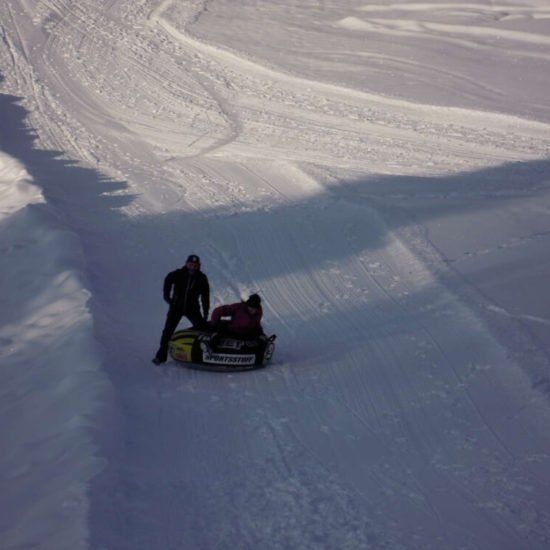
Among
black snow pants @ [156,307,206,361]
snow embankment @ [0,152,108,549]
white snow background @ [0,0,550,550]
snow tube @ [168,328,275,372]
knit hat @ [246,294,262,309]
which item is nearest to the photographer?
snow embankment @ [0,152,108,549]

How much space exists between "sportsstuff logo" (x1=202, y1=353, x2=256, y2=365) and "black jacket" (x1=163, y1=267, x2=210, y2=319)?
63cm

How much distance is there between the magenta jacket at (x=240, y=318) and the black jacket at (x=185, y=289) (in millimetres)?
262

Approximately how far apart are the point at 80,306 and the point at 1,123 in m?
12.1

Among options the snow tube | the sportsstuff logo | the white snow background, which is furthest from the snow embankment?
the sportsstuff logo

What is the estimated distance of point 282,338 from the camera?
41.5 feet

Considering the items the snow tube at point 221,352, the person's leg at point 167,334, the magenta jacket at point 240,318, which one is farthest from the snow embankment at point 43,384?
the magenta jacket at point 240,318

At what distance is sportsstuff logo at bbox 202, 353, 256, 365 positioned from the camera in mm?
11312

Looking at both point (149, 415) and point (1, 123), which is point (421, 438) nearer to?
point (149, 415)

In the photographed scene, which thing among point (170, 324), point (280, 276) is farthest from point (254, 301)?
point (280, 276)

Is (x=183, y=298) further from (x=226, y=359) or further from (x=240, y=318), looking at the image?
(x=226, y=359)

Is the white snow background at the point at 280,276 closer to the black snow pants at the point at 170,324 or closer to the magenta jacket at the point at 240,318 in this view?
the black snow pants at the point at 170,324

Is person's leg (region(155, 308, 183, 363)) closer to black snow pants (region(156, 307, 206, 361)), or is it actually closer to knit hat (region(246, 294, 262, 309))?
black snow pants (region(156, 307, 206, 361))

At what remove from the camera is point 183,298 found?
11422 millimetres

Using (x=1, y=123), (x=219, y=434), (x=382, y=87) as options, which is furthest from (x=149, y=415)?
(x=382, y=87)
